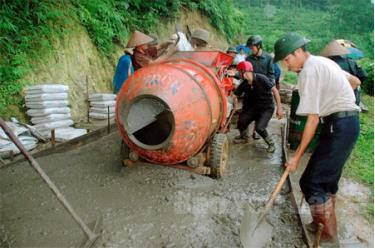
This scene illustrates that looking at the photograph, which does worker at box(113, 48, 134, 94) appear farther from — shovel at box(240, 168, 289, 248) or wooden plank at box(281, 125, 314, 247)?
shovel at box(240, 168, 289, 248)

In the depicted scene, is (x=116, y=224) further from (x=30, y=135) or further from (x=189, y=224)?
(x=30, y=135)

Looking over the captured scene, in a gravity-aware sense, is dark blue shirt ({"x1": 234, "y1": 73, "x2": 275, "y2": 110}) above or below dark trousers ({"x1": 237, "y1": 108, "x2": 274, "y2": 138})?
above

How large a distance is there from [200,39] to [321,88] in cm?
344

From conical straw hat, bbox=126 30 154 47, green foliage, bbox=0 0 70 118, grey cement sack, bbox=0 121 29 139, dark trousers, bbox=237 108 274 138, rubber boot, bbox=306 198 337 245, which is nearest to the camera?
rubber boot, bbox=306 198 337 245

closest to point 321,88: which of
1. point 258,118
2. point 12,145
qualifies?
point 258,118

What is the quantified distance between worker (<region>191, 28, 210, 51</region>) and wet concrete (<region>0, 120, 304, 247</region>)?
2231mm

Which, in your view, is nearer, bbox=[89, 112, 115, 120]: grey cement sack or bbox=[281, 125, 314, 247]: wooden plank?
bbox=[281, 125, 314, 247]: wooden plank

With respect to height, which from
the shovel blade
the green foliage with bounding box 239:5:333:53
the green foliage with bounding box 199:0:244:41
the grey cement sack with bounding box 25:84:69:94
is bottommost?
the shovel blade

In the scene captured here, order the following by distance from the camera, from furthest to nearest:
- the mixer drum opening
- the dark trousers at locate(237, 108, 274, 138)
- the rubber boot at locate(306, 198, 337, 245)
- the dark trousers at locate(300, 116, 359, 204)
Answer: the dark trousers at locate(237, 108, 274, 138)
the mixer drum opening
the rubber boot at locate(306, 198, 337, 245)
the dark trousers at locate(300, 116, 359, 204)

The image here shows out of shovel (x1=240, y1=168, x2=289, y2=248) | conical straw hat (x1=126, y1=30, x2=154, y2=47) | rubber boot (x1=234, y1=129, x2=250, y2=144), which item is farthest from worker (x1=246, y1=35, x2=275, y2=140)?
shovel (x1=240, y1=168, x2=289, y2=248)

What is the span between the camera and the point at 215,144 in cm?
486

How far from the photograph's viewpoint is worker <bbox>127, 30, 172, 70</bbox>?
5926 mm

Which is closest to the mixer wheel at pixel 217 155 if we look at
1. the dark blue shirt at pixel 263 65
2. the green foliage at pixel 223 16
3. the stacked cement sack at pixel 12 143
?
the dark blue shirt at pixel 263 65

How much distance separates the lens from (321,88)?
3.18m
